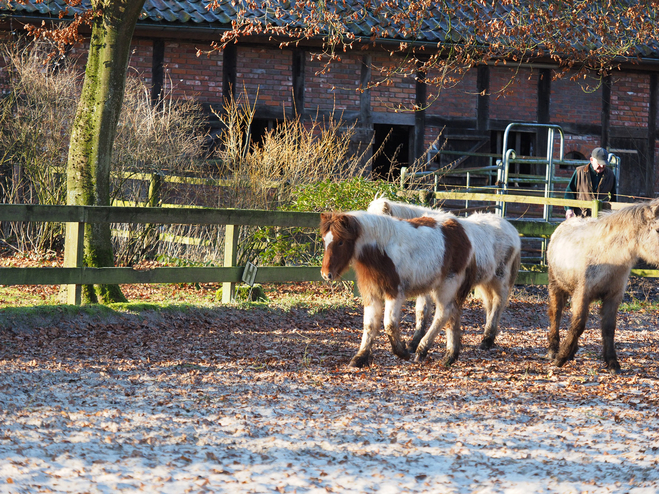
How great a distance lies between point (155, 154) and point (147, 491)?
8.80m

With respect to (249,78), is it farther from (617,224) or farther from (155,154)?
(617,224)

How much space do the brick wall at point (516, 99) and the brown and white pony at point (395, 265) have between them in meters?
11.2

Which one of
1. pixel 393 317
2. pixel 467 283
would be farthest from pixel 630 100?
pixel 393 317

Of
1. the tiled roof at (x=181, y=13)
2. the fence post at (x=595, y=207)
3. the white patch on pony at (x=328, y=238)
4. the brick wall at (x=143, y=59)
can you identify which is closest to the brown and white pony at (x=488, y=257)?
the white patch on pony at (x=328, y=238)

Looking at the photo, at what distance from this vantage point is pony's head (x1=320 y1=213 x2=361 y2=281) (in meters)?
6.09

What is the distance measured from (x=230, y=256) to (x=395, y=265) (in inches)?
120

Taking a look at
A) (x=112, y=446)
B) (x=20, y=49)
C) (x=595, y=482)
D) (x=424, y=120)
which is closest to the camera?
(x=595, y=482)

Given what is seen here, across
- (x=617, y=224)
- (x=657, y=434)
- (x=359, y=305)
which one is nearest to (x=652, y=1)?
(x=617, y=224)

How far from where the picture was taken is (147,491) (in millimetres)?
3557

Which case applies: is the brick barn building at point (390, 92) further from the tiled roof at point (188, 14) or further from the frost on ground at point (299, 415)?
the frost on ground at point (299, 415)

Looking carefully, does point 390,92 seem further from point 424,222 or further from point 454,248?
point 454,248

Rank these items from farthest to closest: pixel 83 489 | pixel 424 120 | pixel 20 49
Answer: pixel 424 120 → pixel 20 49 → pixel 83 489

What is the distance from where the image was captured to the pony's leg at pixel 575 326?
21.9 feet

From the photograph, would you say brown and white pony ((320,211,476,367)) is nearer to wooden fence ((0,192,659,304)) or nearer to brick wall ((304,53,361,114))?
wooden fence ((0,192,659,304))
